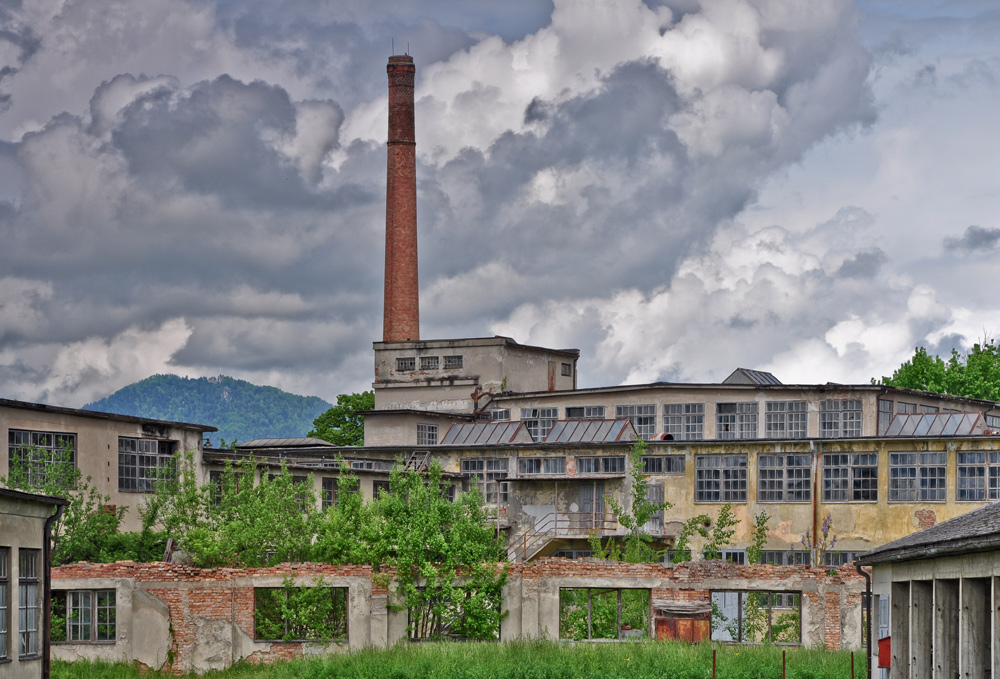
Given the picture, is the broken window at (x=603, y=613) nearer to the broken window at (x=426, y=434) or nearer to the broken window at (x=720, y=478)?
the broken window at (x=720, y=478)

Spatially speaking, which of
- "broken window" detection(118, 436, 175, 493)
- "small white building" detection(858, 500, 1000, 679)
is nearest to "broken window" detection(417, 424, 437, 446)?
"broken window" detection(118, 436, 175, 493)

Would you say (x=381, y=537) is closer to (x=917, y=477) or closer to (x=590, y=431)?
(x=590, y=431)

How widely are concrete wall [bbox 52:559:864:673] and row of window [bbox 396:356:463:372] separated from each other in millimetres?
32916

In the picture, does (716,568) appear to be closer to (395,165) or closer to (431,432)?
(431,432)

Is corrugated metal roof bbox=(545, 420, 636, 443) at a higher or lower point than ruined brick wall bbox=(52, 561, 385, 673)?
higher

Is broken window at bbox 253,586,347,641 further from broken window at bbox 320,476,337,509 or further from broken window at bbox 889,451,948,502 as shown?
broken window at bbox 889,451,948,502

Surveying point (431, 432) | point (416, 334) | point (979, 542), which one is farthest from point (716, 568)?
point (416, 334)

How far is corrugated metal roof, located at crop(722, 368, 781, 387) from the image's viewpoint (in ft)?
206

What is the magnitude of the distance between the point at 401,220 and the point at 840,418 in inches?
1083

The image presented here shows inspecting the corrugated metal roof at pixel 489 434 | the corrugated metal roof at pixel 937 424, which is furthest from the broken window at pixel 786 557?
the corrugated metal roof at pixel 489 434

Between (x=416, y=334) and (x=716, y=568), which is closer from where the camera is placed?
(x=716, y=568)

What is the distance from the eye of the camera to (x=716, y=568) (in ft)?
118

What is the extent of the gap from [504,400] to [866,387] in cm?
1704

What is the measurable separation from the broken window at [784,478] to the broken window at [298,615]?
56.8 ft
